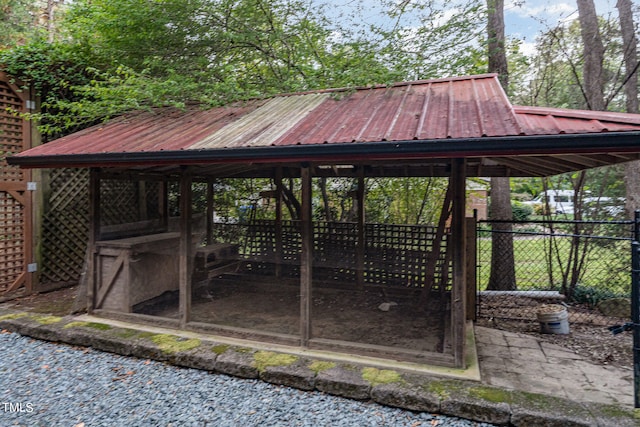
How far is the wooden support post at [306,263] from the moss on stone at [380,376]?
70 centimetres

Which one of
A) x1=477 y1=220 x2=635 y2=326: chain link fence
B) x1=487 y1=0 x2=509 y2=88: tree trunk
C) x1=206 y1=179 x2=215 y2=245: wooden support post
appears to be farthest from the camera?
x1=487 y1=0 x2=509 y2=88: tree trunk

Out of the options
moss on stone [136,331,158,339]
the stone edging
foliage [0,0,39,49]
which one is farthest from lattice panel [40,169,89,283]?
foliage [0,0,39,49]

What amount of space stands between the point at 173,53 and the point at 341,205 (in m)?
4.13

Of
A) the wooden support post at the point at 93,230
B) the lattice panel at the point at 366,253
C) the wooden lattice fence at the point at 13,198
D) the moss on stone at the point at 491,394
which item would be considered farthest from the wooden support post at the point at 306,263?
the wooden lattice fence at the point at 13,198

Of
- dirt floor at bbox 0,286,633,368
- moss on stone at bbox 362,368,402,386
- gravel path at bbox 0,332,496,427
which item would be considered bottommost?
gravel path at bbox 0,332,496,427

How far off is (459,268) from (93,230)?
3941 mm

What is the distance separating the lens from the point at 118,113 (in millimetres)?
5348

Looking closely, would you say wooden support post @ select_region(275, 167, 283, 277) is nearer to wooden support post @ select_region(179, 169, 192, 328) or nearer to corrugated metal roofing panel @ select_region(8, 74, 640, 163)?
corrugated metal roofing panel @ select_region(8, 74, 640, 163)

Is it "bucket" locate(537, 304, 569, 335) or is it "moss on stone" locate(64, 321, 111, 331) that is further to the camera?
"bucket" locate(537, 304, 569, 335)

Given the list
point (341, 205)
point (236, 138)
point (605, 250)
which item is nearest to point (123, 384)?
point (236, 138)

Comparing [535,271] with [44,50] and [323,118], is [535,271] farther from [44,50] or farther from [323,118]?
[44,50]

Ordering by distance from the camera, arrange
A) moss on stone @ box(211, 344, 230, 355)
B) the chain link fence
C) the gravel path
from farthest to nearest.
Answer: the chain link fence
moss on stone @ box(211, 344, 230, 355)
the gravel path

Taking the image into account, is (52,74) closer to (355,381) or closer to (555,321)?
(355,381)

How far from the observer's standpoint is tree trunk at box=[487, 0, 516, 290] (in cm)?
591
